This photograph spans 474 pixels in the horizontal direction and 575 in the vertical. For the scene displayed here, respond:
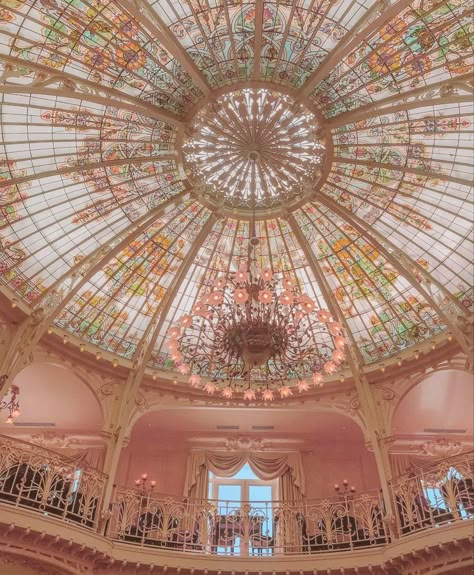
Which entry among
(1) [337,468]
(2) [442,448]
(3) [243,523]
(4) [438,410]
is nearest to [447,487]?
(3) [243,523]

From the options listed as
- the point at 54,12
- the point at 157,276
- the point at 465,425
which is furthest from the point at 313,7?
the point at 465,425

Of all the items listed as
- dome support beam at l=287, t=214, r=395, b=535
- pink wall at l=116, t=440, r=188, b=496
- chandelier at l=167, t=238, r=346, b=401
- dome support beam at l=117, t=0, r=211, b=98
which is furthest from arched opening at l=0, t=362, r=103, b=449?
dome support beam at l=117, t=0, r=211, b=98

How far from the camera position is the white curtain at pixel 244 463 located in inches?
717

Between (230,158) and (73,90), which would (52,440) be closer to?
(230,158)

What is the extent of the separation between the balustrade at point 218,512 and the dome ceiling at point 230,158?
13.9 feet

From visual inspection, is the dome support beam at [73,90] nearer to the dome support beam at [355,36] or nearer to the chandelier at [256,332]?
the dome support beam at [355,36]

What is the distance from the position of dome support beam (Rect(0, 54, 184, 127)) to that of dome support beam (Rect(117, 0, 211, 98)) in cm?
120

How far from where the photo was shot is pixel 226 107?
12.8 m

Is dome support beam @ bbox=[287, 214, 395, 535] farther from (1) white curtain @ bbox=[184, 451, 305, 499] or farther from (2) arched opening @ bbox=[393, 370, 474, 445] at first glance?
(1) white curtain @ bbox=[184, 451, 305, 499]

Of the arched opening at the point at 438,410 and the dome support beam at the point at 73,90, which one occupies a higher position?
the dome support beam at the point at 73,90

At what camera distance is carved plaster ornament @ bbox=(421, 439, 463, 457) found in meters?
18.6

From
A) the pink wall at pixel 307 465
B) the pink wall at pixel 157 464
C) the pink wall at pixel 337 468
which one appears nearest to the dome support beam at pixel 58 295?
the pink wall at pixel 157 464

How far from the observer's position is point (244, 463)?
1880 cm

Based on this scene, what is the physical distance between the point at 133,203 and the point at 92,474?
7.35 meters
